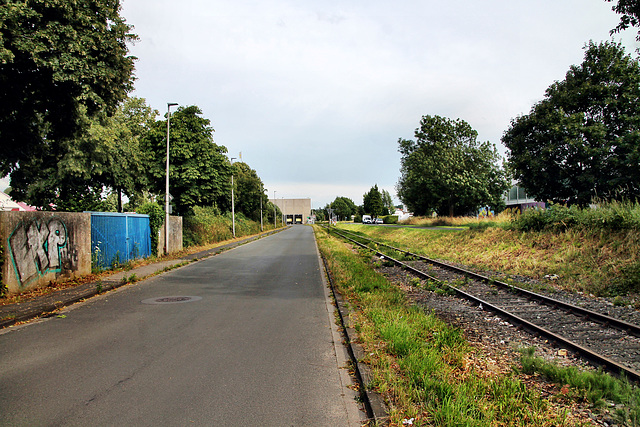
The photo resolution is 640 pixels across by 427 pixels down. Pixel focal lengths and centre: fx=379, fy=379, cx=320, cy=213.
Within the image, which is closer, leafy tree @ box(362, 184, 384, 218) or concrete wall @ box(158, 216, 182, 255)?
concrete wall @ box(158, 216, 182, 255)

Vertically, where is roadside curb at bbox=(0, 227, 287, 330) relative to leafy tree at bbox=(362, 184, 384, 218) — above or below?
below

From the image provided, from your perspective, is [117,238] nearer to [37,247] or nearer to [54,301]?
[37,247]

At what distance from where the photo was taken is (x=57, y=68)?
8273 millimetres

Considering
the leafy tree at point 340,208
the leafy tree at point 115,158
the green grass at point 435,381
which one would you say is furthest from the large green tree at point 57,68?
the leafy tree at point 340,208

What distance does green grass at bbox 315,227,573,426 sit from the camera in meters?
3.23

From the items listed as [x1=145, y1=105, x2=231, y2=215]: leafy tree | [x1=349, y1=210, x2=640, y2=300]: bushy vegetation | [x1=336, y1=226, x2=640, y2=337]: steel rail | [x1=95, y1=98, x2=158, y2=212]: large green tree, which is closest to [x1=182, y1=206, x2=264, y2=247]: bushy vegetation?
[x1=145, y1=105, x2=231, y2=215]: leafy tree

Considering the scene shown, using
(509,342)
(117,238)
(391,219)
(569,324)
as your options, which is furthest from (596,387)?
(391,219)

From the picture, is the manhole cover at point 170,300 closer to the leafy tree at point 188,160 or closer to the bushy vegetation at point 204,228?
the leafy tree at point 188,160

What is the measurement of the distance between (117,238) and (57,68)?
7573 millimetres

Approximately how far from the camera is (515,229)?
1667cm

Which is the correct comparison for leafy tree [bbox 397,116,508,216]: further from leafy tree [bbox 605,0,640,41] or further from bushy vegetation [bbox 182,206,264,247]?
leafy tree [bbox 605,0,640,41]

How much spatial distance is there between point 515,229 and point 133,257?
646 inches

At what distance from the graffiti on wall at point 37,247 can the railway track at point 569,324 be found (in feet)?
34.5

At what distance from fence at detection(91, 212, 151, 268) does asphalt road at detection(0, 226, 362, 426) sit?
5183mm
